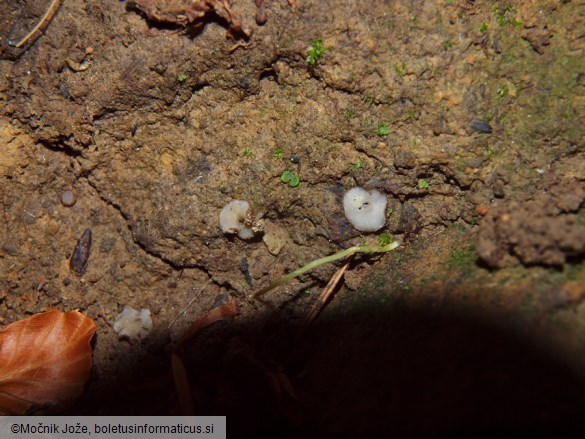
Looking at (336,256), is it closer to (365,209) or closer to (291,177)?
(365,209)

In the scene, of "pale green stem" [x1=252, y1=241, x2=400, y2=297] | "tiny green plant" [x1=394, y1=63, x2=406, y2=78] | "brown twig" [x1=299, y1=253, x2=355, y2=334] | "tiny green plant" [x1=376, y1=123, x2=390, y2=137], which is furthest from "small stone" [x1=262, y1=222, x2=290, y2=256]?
"tiny green plant" [x1=394, y1=63, x2=406, y2=78]

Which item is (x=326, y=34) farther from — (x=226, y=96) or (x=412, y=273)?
(x=412, y=273)

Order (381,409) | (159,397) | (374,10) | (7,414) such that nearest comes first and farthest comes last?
1. (381,409)
2. (374,10)
3. (159,397)
4. (7,414)

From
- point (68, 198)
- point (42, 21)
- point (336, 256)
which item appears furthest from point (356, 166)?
point (42, 21)

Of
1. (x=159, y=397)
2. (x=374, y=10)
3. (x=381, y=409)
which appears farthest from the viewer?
(x=159, y=397)

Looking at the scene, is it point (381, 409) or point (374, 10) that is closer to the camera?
point (381, 409)

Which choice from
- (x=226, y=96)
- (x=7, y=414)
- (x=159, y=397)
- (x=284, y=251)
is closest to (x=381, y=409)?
(x=284, y=251)
